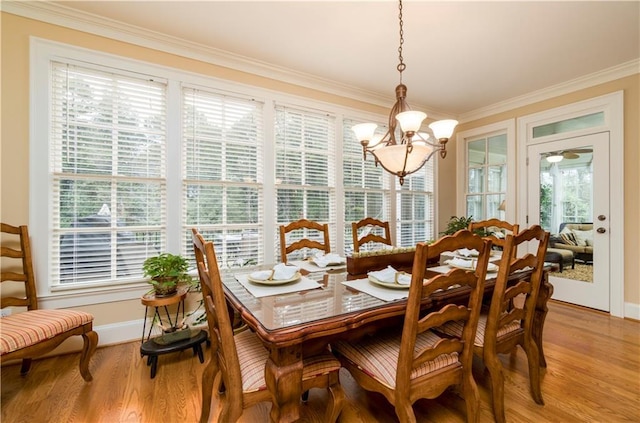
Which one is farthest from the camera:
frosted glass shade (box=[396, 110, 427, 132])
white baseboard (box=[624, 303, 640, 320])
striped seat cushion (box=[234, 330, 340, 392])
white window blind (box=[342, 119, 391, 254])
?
white window blind (box=[342, 119, 391, 254])

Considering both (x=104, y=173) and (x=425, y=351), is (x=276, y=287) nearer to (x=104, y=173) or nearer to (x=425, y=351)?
(x=425, y=351)

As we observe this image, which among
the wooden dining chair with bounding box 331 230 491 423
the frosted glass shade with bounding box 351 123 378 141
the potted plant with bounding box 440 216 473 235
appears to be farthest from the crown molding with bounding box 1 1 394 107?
the wooden dining chair with bounding box 331 230 491 423

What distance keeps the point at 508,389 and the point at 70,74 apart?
394 cm

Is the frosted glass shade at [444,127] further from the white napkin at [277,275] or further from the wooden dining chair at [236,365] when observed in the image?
the wooden dining chair at [236,365]

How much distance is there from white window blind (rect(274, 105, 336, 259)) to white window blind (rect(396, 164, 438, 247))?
1.14m

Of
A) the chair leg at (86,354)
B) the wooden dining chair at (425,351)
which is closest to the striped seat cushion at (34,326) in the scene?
the chair leg at (86,354)

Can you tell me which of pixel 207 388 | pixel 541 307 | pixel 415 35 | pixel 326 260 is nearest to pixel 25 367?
pixel 207 388

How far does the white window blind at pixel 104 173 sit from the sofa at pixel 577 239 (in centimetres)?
450

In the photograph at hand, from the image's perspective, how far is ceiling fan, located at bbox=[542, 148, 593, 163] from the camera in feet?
11.0

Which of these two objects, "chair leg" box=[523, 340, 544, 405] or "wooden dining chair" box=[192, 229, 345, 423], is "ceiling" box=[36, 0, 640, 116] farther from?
"chair leg" box=[523, 340, 544, 405]

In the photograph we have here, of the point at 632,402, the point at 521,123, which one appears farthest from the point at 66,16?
the point at 521,123

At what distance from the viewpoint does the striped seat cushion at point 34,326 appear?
151 centimetres

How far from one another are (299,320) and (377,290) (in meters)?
0.52

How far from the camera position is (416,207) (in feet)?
13.8
